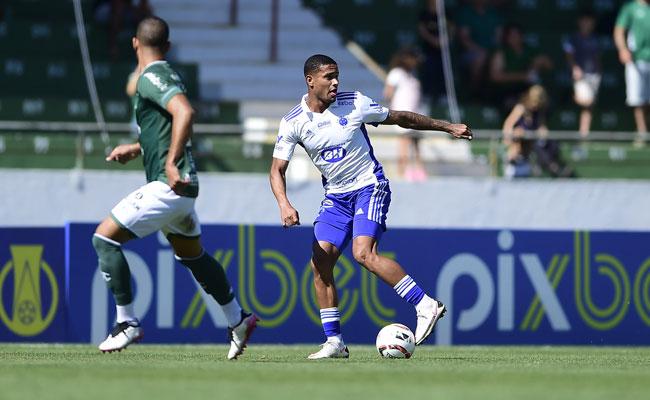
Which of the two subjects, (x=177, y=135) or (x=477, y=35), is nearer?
(x=177, y=135)

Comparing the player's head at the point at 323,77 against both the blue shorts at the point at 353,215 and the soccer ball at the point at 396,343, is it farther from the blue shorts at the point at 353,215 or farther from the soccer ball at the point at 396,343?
the soccer ball at the point at 396,343

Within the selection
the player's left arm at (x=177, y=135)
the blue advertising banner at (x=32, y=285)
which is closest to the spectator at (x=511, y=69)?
the blue advertising banner at (x=32, y=285)

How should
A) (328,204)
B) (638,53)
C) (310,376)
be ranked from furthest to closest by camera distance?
(638,53) → (328,204) → (310,376)

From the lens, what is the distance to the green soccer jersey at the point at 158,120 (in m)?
9.86

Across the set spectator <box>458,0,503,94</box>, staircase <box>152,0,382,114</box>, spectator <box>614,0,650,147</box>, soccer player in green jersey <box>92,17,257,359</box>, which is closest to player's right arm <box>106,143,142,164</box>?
soccer player in green jersey <box>92,17,257,359</box>

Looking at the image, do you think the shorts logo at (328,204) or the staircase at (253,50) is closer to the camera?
the shorts logo at (328,204)

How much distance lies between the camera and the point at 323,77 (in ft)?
35.1

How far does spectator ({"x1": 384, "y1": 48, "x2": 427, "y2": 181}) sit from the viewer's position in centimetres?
1764

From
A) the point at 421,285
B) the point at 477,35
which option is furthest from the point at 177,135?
the point at 477,35

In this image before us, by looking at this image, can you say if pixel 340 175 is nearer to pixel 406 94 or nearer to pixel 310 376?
pixel 310 376

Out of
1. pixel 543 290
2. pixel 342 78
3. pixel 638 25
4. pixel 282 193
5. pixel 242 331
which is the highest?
pixel 638 25

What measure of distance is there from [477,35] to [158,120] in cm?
1056

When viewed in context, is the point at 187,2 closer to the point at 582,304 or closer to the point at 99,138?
the point at 99,138

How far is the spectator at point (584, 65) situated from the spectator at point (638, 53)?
2.28 ft
